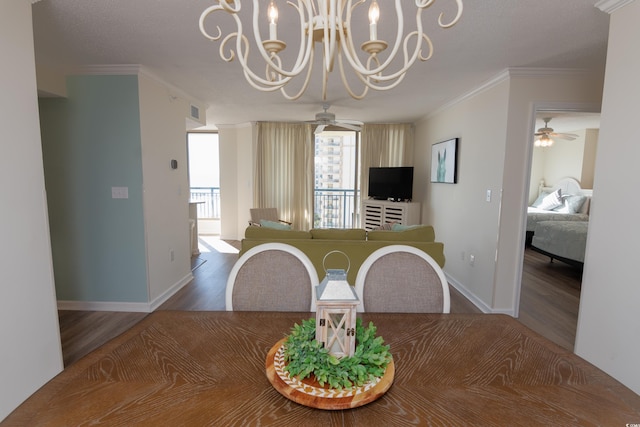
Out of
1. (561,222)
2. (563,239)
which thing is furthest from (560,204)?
(563,239)

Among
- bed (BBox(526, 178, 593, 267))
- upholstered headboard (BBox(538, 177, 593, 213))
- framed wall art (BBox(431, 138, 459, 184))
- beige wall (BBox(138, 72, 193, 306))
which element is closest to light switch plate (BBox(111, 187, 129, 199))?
beige wall (BBox(138, 72, 193, 306))

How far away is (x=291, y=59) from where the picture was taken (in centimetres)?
263

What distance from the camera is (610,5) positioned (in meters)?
1.70

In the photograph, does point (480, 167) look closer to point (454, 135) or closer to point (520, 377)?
point (454, 135)

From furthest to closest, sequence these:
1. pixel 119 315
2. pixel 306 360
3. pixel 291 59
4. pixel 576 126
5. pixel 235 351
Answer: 1. pixel 576 126
2. pixel 119 315
3. pixel 291 59
4. pixel 235 351
5. pixel 306 360

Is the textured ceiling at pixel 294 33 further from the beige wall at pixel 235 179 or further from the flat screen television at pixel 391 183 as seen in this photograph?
the beige wall at pixel 235 179

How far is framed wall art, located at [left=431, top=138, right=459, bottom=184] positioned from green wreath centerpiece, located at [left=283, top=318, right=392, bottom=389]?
11.6ft

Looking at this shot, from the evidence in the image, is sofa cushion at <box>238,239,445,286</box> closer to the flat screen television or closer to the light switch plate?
the light switch plate

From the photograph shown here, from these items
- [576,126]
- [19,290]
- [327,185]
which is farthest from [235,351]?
[576,126]

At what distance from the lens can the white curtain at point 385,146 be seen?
5.93 m

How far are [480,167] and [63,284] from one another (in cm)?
437

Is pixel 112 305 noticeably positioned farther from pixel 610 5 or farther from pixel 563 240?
pixel 563 240

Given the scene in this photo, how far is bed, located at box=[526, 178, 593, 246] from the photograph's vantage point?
562 cm

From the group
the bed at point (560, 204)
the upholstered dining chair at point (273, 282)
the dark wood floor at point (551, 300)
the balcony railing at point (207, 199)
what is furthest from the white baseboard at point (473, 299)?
the balcony railing at point (207, 199)
